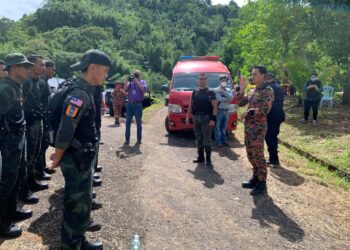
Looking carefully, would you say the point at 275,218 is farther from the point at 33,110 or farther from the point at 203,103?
the point at 33,110

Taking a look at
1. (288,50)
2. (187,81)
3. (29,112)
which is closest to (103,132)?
(187,81)

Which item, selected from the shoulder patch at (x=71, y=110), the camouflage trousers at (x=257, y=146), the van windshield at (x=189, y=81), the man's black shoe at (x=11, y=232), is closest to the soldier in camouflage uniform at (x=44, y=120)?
the man's black shoe at (x=11, y=232)

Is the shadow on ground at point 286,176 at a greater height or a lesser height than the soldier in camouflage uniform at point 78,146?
lesser

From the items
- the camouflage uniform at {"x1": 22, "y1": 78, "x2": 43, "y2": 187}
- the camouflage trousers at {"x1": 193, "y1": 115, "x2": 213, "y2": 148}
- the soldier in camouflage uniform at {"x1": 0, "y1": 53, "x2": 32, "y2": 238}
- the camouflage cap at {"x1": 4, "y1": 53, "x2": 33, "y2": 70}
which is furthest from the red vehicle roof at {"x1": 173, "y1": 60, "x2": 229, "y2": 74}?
the soldier in camouflage uniform at {"x1": 0, "y1": 53, "x2": 32, "y2": 238}

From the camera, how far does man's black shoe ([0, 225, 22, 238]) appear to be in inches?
155

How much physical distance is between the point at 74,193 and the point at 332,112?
13153mm

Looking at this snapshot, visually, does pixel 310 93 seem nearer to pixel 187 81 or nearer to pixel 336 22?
pixel 187 81

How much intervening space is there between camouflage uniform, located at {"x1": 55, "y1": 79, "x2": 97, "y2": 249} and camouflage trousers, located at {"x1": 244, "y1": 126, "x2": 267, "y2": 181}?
2.98 meters

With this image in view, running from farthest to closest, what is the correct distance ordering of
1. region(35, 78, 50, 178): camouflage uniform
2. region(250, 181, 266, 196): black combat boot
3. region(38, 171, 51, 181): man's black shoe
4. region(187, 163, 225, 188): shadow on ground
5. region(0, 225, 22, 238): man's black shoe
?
1. region(187, 163, 225, 188): shadow on ground
2. region(38, 171, 51, 181): man's black shoe
3. region(250, 181, 266, 196): black combat boot
4. region(35, 78, 50, 178): camouflage uniform
5. region(0, 225, 22, 238): man's black shoe

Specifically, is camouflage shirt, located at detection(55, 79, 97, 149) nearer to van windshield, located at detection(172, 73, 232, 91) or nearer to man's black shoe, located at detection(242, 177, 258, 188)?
man's black shoe, located at detection(242, 177, 258, 188)

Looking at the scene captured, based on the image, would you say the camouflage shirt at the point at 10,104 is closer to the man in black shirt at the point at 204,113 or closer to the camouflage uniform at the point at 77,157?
the camouflage uniform at the point at 77,157

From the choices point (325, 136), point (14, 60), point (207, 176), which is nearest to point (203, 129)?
point (207, 176)

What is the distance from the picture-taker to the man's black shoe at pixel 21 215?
4.32m

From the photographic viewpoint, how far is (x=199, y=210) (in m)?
5.04
